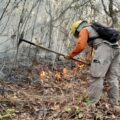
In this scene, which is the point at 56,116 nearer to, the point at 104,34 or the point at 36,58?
the point at 104,34

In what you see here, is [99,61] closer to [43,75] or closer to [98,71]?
[98,71]

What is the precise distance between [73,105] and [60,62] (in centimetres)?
484

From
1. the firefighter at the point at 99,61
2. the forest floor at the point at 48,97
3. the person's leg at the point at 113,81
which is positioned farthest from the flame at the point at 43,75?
the person's leg at the point at 113,81

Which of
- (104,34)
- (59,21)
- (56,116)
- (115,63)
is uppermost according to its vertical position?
(59,21)

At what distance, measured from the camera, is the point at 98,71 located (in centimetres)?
654

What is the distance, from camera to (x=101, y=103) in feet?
21.8

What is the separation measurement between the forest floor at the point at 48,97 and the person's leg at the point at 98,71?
0.14 metres

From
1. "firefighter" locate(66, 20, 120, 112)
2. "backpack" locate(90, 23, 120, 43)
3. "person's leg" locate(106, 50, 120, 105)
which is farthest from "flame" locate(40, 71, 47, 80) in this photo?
"backpack" locate(90, 23, 120, 43)

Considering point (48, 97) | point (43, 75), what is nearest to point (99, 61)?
point (48, 97)

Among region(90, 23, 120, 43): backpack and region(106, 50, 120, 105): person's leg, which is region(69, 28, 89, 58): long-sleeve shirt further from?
region(106, 50, 120, 105): person's leg

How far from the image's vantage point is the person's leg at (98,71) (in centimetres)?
654

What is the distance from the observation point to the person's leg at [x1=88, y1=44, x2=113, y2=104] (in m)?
6.54

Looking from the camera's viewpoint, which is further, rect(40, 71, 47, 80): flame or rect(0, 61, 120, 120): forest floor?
→ rect(40, 71, 47, 80): flame

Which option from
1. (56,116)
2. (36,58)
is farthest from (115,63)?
Answer: (36,58)
